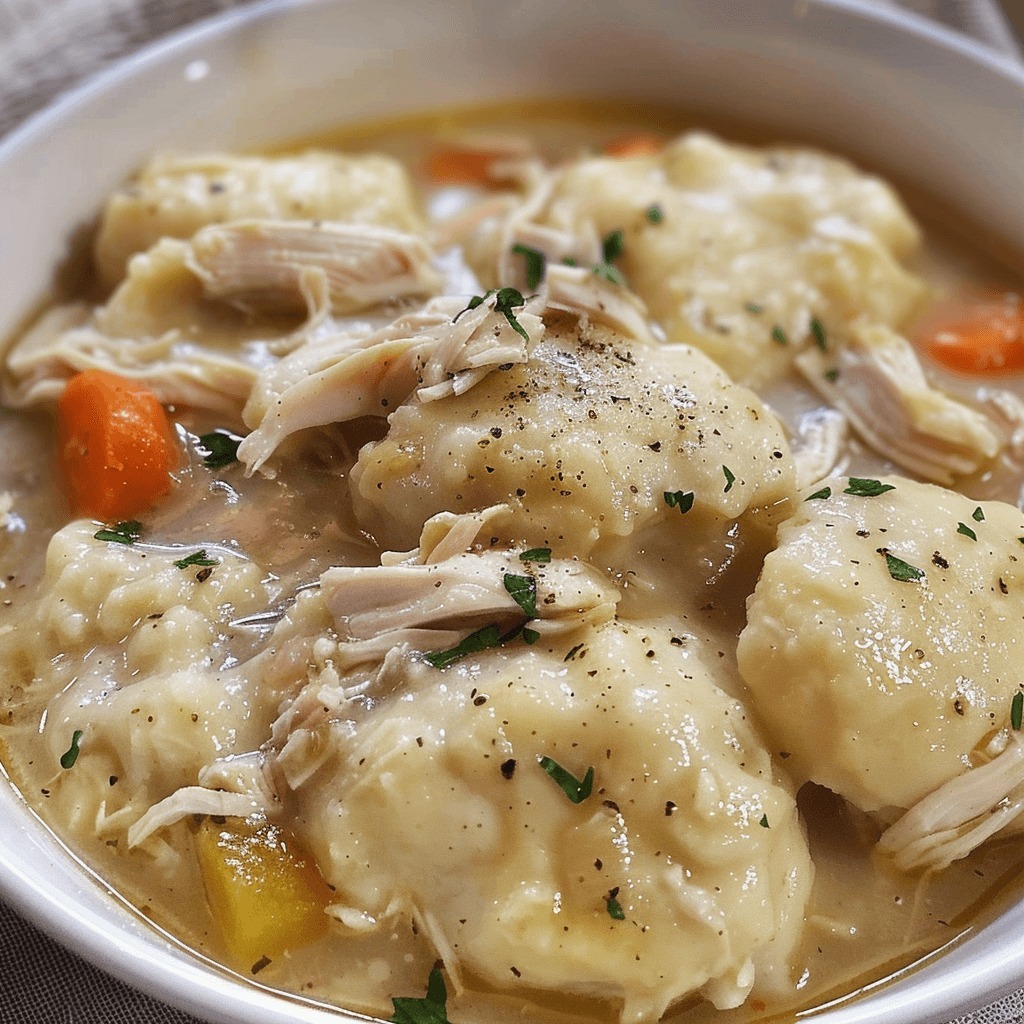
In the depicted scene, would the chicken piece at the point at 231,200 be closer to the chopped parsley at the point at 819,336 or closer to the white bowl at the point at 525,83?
the white bowl at the point at 525,83

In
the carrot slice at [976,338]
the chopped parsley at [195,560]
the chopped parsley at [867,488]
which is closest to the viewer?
the chopped parsley at [867,488]

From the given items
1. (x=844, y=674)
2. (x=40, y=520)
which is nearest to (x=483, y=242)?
(x=40, y=520)

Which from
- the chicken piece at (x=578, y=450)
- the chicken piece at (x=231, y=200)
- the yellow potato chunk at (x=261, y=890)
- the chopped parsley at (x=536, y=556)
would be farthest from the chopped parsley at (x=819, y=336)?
the yellow potato chunk at (x=261, y=890)

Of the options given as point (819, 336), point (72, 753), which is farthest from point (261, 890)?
point (819, 336)

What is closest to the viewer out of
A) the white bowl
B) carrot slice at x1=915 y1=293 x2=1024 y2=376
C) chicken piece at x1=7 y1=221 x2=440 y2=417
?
chicken piece at x1=7 y1=221 x2=440 y2=417

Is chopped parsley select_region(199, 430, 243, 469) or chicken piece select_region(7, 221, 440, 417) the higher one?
chicken piece select_region(7, 221, 440, 417)

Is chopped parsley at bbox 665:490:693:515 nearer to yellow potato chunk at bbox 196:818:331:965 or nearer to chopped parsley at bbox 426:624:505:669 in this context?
chopped parsley at bbox 426:624:505:669

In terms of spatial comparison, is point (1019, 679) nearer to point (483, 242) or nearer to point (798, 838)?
point (798, 838)

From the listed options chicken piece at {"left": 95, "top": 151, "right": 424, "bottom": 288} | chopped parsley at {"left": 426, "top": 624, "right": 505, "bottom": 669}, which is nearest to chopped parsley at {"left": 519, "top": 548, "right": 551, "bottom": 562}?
chopped parsley at {"left": 426, "top": 624, "right": 505, "bottom": 669}

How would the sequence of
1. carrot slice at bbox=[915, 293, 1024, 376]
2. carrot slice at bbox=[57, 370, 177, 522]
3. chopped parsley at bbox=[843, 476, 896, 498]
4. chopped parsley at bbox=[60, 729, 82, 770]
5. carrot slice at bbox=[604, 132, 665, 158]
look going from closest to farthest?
chopped parsley at bbox=[60, 729, 82, 770]
chopped parsley at bbox=[843, 476, 896, 498]
carrot slice at bbox=[57, 370, 177, 522]
carrot slice at bbox=[915, 293, 1024, 376]
carrot slice at bbox=[604, 132, 665, 158]
